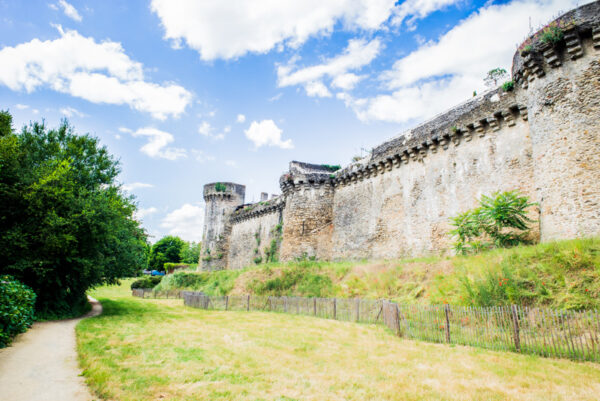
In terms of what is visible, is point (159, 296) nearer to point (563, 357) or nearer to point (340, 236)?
point (340, 236)

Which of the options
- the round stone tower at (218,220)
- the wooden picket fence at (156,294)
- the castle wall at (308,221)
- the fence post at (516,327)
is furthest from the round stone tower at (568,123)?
the round stone tower at (218,220)

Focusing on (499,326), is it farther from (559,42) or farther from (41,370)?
(559,42)

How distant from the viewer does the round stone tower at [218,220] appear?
A: 3912cm

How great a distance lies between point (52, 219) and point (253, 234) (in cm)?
2228

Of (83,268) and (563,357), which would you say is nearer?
(563,357)

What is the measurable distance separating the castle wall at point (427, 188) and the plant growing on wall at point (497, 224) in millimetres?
1158

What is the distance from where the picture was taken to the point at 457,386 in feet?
18.5

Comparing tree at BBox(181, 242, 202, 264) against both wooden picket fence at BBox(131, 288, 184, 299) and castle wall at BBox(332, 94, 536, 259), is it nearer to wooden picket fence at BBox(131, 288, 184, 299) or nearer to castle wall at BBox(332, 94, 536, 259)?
wooden picket fence at BBox(131, 288, 184, 299)

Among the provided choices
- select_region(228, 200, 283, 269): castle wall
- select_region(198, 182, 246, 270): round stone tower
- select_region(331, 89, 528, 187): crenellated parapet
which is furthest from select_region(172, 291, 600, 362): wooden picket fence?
select_region(198, 182, 246, 270): round stone tower

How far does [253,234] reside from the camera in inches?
1389

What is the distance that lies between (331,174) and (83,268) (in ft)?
54.7

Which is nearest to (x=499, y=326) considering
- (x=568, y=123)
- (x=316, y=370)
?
(x=316, y=370)

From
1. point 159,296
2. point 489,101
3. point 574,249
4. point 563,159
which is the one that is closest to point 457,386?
point 574,249

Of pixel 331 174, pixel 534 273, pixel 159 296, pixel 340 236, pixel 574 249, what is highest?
pixel 331 174
